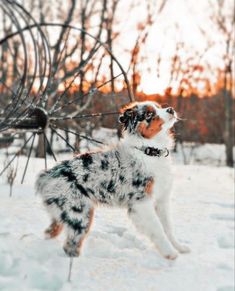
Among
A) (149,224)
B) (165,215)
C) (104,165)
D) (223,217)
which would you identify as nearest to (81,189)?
(104,165)

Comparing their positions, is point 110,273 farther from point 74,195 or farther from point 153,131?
point 153,131

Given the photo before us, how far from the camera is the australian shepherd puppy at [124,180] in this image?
9.84 feet

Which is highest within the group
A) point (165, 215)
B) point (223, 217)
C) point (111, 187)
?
point (111, 187)

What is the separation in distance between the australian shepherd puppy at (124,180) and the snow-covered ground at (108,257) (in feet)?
0.64

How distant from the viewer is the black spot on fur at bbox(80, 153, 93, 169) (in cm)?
313

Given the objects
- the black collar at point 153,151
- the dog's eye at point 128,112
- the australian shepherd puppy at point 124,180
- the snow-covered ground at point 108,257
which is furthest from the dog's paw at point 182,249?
the dog's eye at point 128,112

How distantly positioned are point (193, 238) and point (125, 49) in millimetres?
8377

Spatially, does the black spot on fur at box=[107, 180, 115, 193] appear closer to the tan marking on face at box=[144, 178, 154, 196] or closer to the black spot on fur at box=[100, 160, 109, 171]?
the black spot on fur at box=[100, 160, 109, 171]

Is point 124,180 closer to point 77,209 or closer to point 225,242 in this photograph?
point 77,209

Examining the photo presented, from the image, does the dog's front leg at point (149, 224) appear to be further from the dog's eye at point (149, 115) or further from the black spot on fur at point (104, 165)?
the dog's eye at point (149, 115)

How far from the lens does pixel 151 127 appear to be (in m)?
3.20

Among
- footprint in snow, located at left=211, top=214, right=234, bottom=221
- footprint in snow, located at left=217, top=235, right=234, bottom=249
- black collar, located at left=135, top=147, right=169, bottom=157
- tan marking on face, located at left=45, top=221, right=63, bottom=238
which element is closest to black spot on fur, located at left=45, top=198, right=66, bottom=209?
tan marking on face, located at left=45, top=221, right=63, bottom=238

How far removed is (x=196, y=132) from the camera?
2458cm

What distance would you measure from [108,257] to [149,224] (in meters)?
0.55
